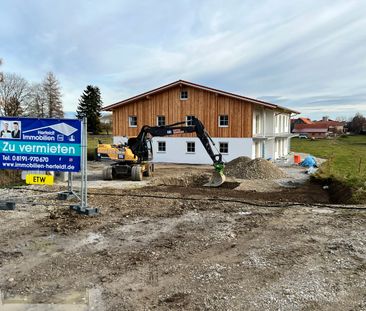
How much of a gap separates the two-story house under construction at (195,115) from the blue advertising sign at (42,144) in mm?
18610

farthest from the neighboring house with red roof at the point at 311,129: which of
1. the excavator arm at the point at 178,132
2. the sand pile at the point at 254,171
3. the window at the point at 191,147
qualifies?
the excavator arm at the point at 178,132

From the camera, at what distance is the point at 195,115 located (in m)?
29.2

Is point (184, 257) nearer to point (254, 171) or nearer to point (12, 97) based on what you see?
point (254, 171)

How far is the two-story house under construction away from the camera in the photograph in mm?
28047

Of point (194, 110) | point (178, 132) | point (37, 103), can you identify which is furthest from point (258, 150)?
point (37, 103)

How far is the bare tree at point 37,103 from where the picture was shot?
6209 cm

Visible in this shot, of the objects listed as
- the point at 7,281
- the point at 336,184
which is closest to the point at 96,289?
the point at 7,281

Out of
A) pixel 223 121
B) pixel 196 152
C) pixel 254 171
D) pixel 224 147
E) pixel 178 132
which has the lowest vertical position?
pixel 254 171

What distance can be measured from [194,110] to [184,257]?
75.9 ft

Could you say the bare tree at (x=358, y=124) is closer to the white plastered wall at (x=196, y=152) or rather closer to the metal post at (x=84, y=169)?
the white plastered wall at (x=196, y=152)

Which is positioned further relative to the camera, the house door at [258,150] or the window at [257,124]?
the house door at [258,150]

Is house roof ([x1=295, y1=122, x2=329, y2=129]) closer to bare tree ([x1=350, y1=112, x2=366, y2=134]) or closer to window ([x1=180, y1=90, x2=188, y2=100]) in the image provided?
bare tree ([x1=350, y1=112, x2=366, y2=134])

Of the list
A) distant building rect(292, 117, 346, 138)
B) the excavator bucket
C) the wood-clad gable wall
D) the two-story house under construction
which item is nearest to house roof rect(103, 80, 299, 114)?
the two-story house under construction

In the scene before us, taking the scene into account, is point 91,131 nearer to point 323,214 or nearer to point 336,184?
point 336,184
